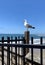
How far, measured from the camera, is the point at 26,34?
6637mm

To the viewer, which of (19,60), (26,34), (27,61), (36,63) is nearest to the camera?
(36,63)

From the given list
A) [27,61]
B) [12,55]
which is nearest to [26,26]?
[12,55]

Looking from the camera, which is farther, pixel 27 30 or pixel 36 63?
pixel 27 30

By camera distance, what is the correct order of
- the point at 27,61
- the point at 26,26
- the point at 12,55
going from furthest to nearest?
the point at 26,26 < the point at 12,55 < the point at 27,61

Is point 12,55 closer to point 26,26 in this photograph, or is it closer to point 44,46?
point 26,26

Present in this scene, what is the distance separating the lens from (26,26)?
23.6 feet

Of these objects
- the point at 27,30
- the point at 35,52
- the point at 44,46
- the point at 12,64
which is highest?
the point at 27,30

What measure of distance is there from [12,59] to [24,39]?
1013mm

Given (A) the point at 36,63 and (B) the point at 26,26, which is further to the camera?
(B) the point at 26,26

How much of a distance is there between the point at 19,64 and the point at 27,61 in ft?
2.97

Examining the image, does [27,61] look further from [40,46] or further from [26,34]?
[40,46]

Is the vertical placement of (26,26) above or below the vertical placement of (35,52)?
above

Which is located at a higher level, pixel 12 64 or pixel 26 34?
pixel 26 34

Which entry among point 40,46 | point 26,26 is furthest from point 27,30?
point 40,46
